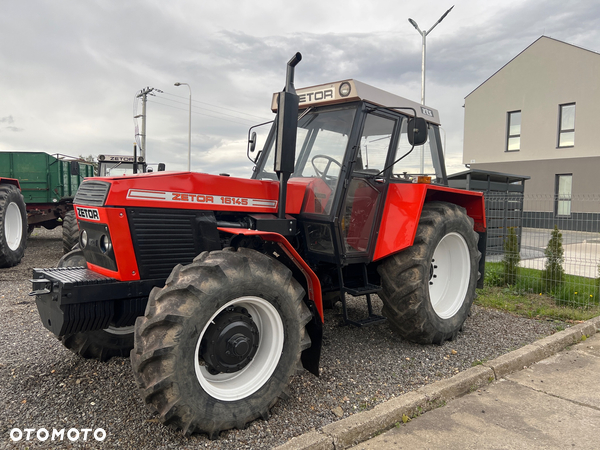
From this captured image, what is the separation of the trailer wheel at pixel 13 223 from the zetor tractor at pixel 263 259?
19.7 ft

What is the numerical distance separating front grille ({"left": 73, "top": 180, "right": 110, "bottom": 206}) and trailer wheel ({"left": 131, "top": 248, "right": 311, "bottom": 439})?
0.80 m

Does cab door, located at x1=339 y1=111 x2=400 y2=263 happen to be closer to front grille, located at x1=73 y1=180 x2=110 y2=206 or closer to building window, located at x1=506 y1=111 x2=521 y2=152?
front grille, located at x1=73 y1=180 x2=110 y2=206

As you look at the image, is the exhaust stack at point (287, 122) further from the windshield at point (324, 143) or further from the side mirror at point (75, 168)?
the side mirror at point (75, 168)

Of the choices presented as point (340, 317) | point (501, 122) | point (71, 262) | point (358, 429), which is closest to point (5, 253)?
point (71, 262)

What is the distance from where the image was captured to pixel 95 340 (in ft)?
11.6

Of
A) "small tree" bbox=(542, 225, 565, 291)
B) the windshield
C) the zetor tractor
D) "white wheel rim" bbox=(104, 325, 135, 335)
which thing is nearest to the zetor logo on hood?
the zetor tractor

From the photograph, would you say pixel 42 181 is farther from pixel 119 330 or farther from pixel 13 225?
pixel 119 330

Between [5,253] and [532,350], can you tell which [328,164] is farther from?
[5,253]

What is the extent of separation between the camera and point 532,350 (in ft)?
13.5

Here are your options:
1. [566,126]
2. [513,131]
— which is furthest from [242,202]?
[513,131]

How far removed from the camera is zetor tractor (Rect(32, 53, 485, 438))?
8.51 feet

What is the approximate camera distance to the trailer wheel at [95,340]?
3.50m

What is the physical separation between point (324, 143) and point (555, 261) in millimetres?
4343

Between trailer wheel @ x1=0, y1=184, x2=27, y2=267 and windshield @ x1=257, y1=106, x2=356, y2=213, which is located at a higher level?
windshield @ x1=257, y1=106, x2=356, y2=213
